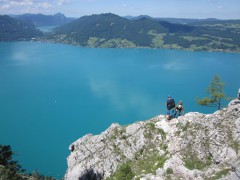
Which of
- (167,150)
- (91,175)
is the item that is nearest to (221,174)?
(167,150)

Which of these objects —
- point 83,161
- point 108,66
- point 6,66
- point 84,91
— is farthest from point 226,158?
point 6,66

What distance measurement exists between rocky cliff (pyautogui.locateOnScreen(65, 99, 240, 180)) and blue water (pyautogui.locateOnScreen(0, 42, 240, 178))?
38.1m

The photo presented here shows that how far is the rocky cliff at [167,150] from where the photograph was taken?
20.2 meters

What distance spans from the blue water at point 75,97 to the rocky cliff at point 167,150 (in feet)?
125

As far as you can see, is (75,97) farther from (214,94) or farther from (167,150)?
(167,150)

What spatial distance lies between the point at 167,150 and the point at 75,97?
309ft

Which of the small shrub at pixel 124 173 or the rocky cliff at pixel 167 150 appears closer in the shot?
the rocky cliff at pixel 167 150

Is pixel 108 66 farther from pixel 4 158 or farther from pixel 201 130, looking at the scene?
pixel 201 130

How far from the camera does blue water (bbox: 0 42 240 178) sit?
77312 millimetres

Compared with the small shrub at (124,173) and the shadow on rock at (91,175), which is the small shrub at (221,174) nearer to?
the small shrub at (124,173)

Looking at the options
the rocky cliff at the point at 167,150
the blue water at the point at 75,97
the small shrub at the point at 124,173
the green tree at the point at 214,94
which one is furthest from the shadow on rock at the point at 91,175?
the blue water at the point at 75,97

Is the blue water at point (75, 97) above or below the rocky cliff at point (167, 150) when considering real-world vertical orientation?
below

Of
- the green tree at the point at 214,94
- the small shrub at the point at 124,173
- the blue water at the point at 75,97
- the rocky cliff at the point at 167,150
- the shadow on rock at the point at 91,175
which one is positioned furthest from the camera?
the blue water at the point at 75,97

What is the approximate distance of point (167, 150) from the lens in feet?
78.2
